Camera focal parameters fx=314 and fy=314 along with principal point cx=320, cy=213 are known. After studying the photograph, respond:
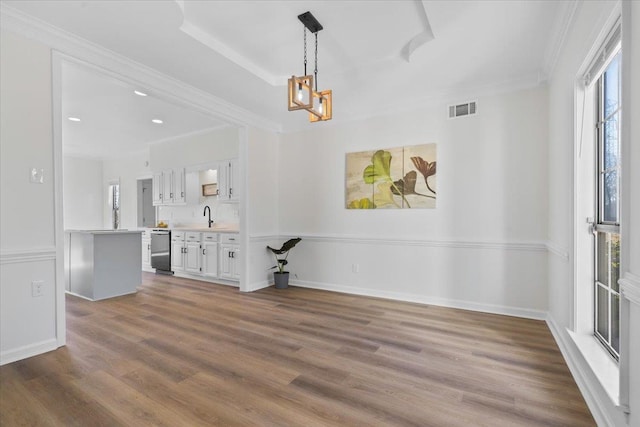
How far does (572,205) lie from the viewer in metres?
2.35

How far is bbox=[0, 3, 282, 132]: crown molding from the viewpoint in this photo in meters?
2.48

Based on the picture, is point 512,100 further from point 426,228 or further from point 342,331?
point 342,331

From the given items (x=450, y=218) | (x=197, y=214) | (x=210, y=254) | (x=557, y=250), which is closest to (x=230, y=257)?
(x=210, y=254)

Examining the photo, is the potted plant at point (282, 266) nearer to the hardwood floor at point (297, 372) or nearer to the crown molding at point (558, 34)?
the hardwood floor at point (297, 372)

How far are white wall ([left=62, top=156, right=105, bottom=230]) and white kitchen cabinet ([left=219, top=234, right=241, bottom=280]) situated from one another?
5329 millimetres

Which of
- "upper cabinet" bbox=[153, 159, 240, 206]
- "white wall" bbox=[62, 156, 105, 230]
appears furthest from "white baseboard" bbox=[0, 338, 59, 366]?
"white wall" bbox=[62, 156, 105, 230]

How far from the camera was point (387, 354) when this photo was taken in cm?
264

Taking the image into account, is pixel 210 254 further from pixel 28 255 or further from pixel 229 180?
pixel 28 255

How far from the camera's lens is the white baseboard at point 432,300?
139 inches

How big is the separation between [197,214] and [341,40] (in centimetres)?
505

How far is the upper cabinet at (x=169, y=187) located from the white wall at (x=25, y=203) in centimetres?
380

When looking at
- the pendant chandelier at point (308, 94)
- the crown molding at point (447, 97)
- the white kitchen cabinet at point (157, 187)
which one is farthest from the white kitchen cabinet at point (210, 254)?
the pendant chandelier at point (308, 94)

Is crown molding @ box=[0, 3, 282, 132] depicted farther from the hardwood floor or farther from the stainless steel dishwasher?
the stainless steel dishwasher

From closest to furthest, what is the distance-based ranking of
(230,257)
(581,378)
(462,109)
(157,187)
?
1. (581,378)
2. (462,109)
3. (230,257)
4. (157,187)
